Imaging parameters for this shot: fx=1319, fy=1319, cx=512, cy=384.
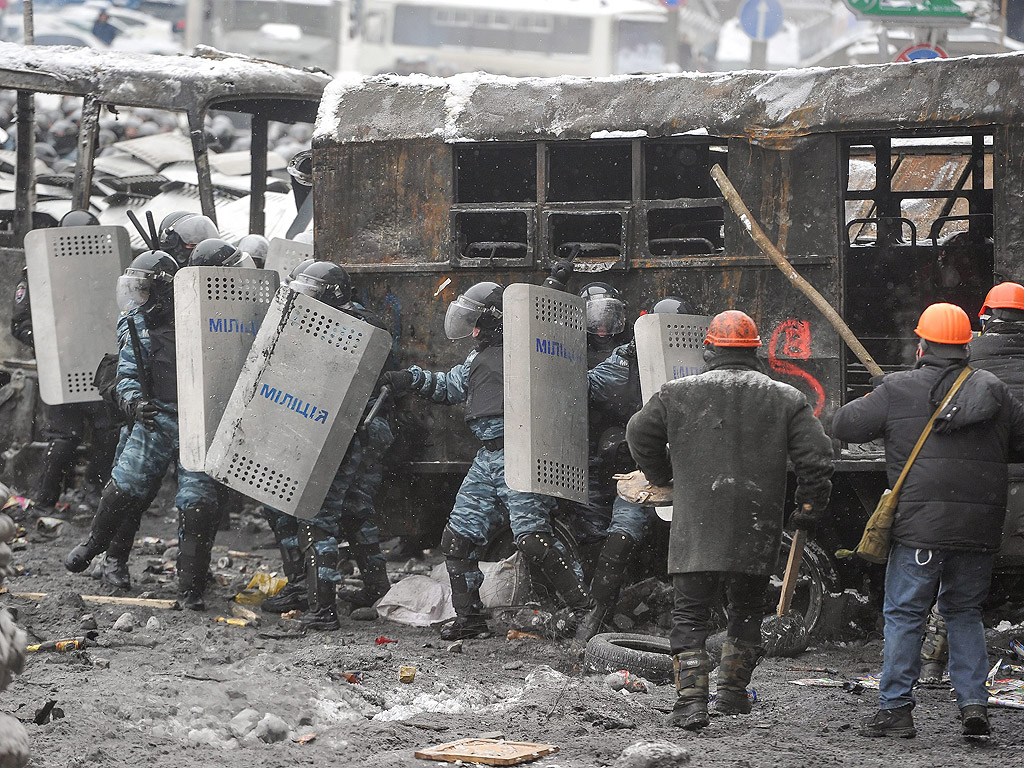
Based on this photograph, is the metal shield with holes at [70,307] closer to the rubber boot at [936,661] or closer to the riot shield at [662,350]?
the riot shield at [662,350]

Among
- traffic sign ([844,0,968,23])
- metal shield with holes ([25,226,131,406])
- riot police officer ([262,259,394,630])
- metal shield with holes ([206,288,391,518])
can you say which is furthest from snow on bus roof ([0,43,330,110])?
traffic sign ([844,0,968,23])

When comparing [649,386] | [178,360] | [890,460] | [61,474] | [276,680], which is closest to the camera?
[890,460]

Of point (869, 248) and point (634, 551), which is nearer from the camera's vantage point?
point (634, 551)

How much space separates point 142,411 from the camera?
7.31 metres

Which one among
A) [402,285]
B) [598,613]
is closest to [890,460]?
[598,613]

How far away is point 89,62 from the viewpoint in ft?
30.1

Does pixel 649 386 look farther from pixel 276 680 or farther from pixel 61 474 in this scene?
pixel 61 474

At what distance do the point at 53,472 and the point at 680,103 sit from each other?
199 inches

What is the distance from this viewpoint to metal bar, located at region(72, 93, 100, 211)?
9055mm

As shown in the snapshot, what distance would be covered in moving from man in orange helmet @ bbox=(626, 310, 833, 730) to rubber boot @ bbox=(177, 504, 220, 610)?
9.84ft

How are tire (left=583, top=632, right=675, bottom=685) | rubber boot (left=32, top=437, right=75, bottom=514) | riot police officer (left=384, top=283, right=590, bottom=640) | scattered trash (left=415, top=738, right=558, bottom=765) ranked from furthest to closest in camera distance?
rubber boot (left=32, top=437, right=75, bottom=514) < riot police officer (left=384, top=283, right=590, bottom=640) < tire (left=583, top=632, right=675, bottom=685) < scattered trash (left=415, top=738, right=558, bottom=765)

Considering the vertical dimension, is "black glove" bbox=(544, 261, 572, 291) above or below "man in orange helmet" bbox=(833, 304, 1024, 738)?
above

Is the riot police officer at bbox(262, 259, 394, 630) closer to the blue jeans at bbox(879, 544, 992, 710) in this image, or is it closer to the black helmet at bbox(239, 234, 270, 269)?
the black helmet at bbox(239, 234, 270, 269)

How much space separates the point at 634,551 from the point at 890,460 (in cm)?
174
